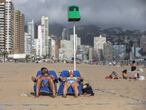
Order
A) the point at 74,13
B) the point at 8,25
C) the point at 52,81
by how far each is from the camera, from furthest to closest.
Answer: the point at 8,25
the point at 74,13
the point at 52,81

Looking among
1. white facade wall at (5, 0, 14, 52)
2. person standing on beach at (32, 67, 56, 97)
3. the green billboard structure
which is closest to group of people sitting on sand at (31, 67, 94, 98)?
person standing on beach at (32, 67, 56, 97)

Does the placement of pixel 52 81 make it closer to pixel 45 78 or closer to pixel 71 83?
pixel 45 78

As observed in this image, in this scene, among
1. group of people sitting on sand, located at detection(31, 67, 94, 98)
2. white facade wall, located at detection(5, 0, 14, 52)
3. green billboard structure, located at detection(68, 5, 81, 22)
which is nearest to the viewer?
group of people sitting on sand, located at detection(31, 67, 94, 98)

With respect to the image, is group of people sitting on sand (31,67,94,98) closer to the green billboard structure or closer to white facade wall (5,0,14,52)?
the green billboard structure

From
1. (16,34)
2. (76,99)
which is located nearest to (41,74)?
(76,99)

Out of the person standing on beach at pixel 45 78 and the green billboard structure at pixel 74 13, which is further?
the green billboard structure at pixel 74 13

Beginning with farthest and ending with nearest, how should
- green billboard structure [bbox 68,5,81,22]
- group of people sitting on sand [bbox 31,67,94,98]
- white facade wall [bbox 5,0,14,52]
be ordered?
white facade wall [bbox 5,0,14,52], green billboard structure [bbox 68,5,81,22], group of people sitting on sand [bbox 31,67,94,98]

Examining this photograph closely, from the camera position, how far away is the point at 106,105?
9.57m

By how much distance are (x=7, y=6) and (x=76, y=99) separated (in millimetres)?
156168

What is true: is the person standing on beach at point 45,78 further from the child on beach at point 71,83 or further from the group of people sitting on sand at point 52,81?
the child on beach at point 71,83

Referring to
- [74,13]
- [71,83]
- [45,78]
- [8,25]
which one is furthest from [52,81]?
[8,25]

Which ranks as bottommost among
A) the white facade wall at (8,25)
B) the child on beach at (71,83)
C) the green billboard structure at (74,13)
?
the child on beach at (71,83)

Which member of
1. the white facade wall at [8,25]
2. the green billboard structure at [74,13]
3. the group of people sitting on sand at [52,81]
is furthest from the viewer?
the white facade wall at [8,25]

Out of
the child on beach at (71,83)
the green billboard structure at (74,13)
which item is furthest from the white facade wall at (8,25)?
the child on beach at (71,83)
